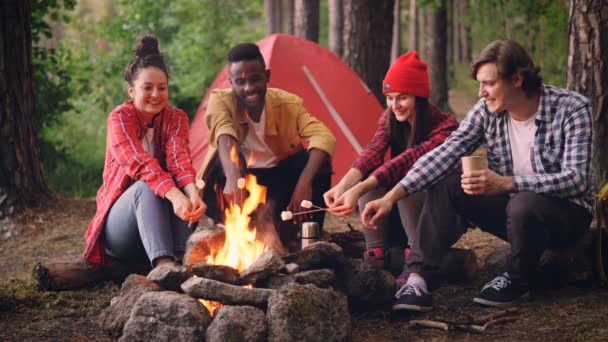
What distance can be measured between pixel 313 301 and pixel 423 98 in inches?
64.0

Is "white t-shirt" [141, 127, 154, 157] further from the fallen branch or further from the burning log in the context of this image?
the fallen branch

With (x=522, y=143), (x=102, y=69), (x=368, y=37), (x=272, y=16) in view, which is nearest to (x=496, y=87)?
(x=522, y=143)

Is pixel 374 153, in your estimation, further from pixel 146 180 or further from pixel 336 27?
pixel 336 27

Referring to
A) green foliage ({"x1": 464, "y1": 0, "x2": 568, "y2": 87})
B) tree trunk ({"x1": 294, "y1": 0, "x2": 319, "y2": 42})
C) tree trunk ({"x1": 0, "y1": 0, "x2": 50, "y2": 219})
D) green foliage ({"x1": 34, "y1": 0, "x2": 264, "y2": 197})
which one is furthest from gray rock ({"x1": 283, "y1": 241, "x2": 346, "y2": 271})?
tree trunk ({"x1": 294, "y1": 0, "x2": 319, "y2": 42})

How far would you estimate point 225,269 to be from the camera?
3230 millimetres

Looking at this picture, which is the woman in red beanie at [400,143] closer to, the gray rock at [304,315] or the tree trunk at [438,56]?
the gray rock at [304,315]

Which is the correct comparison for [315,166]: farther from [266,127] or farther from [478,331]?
[478,331]

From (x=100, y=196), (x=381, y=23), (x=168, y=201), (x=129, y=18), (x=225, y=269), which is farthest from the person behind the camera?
(x=129, y=18)

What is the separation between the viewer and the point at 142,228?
12.3ft

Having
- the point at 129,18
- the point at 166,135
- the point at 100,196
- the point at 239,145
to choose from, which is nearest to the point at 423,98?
the point at 239,145

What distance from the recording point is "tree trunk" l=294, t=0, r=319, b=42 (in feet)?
36.2

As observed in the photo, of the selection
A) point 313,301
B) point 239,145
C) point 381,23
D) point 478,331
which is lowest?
point 478,331

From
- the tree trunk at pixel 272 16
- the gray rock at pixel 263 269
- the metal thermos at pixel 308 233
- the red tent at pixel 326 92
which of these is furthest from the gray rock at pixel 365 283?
the tree trunk at pixel 272 16

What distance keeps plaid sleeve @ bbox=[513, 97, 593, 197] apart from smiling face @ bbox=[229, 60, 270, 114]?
5.59 ft
